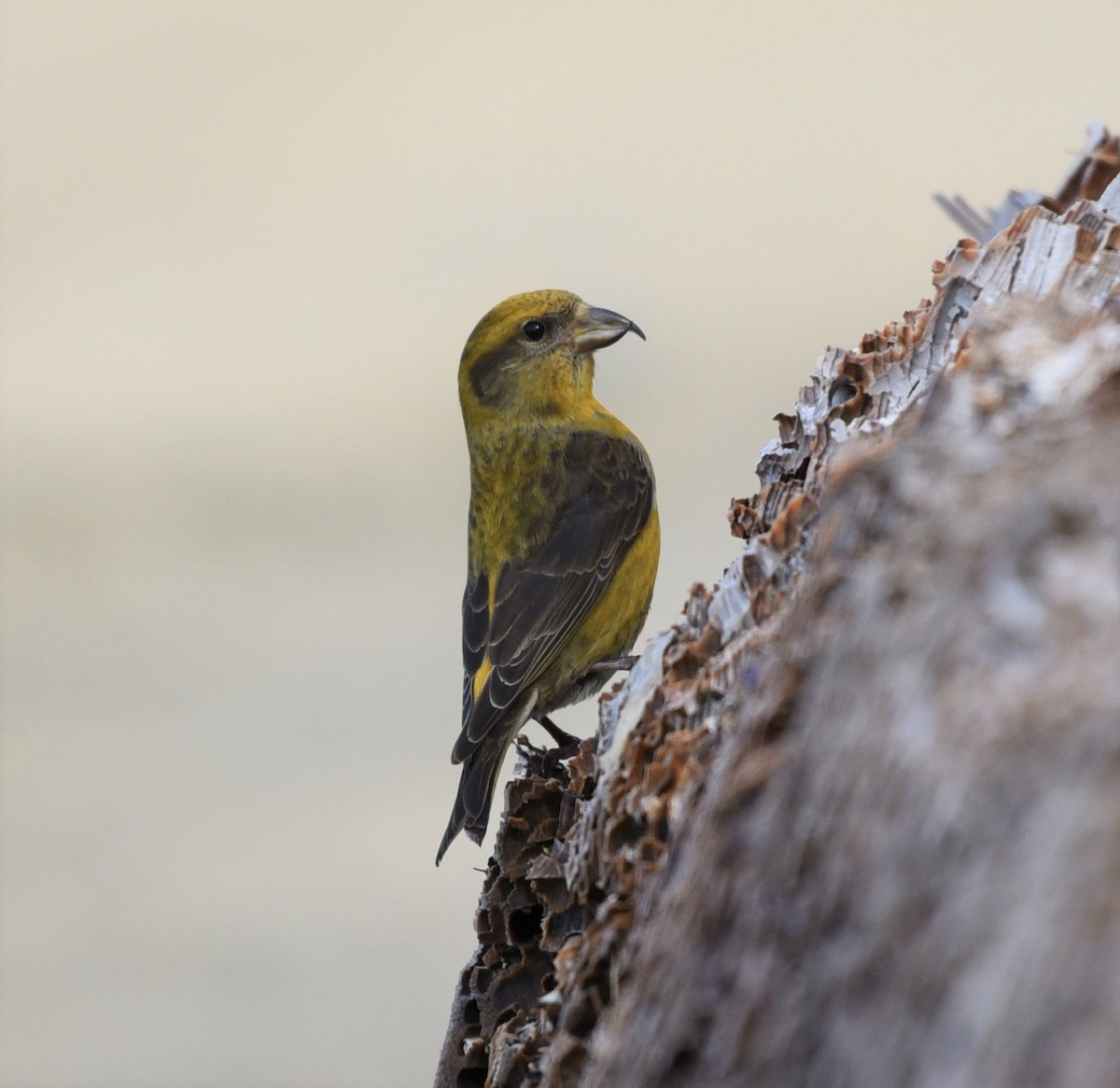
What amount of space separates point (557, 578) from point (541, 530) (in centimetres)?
35

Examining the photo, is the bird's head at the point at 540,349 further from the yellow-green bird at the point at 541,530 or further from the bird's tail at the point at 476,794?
the bird's tail at the point at 476,794

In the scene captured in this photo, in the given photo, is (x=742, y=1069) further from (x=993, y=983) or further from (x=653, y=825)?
(x=653, y=825)

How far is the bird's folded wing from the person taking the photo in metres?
5.81

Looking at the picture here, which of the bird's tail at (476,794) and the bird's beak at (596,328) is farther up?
the bird's beak at (596,328)

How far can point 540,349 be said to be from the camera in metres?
6.89

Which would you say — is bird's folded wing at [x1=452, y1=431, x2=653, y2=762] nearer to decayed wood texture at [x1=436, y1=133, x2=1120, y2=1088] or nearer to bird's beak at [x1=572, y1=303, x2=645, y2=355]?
bird's beak at [x1=572, y1=303, x2=645, y2=355]

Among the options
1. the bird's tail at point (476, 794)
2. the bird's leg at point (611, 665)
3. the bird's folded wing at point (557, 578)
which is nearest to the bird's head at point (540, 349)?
the bird's folded wing at point (557, 578)

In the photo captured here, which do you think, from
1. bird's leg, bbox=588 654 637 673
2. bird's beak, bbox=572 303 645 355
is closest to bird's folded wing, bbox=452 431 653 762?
bird's leg, bbox=588 654 637 673

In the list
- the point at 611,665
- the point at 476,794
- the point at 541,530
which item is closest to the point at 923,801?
the point at 476,794

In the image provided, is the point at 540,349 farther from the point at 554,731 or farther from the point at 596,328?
the point at 554,731

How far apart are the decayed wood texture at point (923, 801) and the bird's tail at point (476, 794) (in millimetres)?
2640

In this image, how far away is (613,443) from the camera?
Result: 22.1 ft

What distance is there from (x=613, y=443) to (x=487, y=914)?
3.37m

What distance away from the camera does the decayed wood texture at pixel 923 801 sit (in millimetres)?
1522
